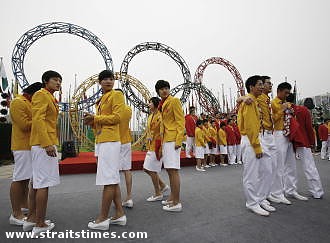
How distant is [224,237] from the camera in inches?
79.8

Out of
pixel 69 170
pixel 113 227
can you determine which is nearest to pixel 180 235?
pixel 113 227

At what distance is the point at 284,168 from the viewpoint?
11.7ft

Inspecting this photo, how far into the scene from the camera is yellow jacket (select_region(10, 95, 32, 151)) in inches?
98.3

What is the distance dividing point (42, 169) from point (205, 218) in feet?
5.99

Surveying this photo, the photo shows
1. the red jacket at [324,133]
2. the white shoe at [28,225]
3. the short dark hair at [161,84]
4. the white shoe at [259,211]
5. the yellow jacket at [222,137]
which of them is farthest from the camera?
the red jacket at [324,133]

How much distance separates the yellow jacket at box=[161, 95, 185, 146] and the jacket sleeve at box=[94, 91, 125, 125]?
0.82m

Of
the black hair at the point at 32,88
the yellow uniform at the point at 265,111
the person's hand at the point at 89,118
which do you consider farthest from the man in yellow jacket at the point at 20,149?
the yellow uniform at the point at 265,111

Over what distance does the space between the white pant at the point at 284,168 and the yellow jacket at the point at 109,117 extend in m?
2.44

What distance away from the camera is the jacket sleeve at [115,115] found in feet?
7.36

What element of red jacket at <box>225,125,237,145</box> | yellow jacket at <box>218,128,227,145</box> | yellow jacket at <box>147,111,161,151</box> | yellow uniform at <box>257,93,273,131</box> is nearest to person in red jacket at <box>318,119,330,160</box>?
red jacket at <box>225,125,237,145</box>

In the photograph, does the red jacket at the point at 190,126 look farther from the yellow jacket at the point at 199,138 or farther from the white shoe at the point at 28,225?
the white shoe at the point at 28,225

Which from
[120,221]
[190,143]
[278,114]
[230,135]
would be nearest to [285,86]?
[278,114]

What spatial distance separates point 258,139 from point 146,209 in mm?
1720

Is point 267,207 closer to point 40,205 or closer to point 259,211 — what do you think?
point 259,211
